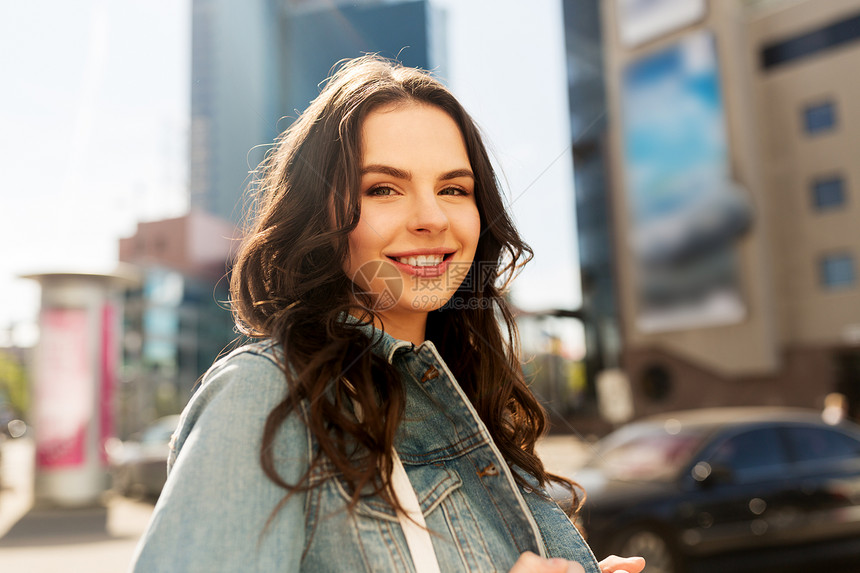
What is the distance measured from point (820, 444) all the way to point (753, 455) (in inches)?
30.9

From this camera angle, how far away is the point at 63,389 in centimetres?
891

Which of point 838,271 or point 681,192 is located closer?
point 838,271

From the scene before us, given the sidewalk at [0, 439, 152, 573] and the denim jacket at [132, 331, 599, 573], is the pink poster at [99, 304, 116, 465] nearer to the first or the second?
the sidewalk at [0, 439, 152, 573]

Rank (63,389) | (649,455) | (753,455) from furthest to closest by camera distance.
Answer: (63,389) → (649,455) → (753,455)

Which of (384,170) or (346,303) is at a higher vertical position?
(384,170)

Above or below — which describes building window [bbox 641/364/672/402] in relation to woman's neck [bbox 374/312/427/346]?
below

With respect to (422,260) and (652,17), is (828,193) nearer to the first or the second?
(652,17)

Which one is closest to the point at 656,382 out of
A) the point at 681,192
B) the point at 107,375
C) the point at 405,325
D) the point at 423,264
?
the point at 681,192

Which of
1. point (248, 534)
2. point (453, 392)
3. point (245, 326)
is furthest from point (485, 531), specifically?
point (245, 326)

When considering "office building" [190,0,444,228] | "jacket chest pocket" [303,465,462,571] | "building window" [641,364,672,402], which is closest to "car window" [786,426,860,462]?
"office building" [190,0,444,228]

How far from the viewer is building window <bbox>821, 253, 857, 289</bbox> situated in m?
23.2

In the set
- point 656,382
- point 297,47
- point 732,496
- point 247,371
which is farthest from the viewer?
point 656,382

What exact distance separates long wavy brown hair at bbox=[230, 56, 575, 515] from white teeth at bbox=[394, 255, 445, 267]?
0.39 ft

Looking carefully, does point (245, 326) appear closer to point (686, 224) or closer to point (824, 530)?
point (824, 530)
